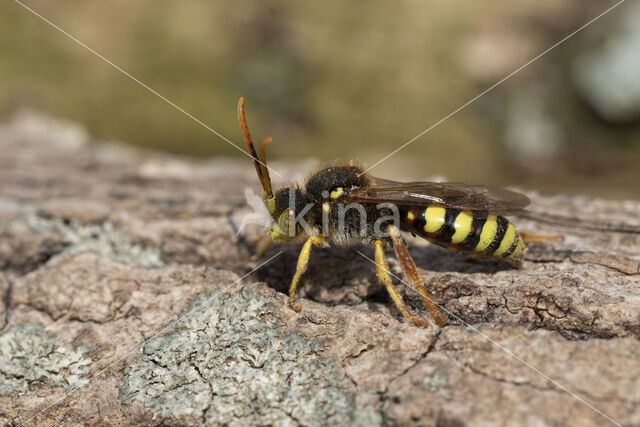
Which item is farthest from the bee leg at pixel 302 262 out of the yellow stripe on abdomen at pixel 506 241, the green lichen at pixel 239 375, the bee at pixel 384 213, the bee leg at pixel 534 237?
the bee leg at pixel 534 237

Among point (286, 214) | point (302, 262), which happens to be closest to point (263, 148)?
point (286, 214)

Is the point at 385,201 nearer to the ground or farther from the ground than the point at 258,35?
nearer to the ground

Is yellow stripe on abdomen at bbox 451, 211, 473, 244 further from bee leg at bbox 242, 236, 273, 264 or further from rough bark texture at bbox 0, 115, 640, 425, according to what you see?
bee leg at bbox 242, 236, 273, 264

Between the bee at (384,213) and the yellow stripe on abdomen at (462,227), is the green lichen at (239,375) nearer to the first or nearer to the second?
the bee at (384,213)

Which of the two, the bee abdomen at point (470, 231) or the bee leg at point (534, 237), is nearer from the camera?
the bee abdomen at point (470, 231)

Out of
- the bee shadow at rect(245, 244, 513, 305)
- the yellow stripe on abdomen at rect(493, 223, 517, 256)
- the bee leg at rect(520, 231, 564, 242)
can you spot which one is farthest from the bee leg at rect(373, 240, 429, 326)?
the bee leg at rect(520, 231, 564, 242)

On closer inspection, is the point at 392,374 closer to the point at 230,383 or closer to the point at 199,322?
the point at 230,383

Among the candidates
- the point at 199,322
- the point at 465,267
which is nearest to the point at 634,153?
the point at 465,267
